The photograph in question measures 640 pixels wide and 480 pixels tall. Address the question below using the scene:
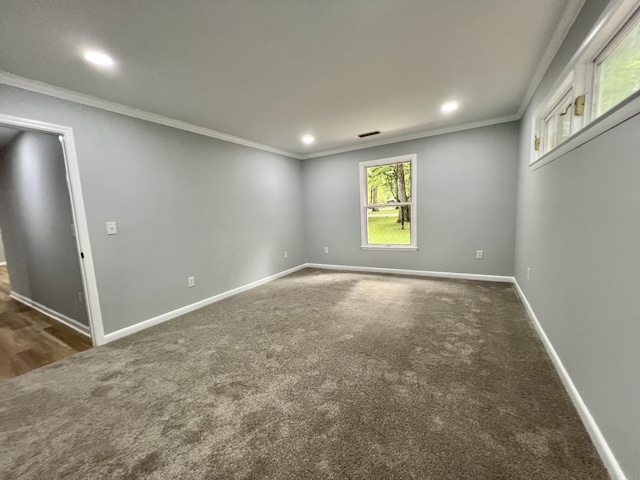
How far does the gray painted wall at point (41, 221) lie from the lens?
2908 millimetres

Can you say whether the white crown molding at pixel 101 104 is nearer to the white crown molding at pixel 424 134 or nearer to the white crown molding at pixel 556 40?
the white crown molding at pixel 424 134

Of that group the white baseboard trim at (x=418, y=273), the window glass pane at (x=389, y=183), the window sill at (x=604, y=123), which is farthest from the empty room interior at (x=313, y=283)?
the window glass pane at (x=389, y=183)

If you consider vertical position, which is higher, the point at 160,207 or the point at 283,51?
the point at 283,51

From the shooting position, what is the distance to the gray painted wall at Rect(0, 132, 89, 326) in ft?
9.54

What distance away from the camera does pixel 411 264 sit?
4789mm

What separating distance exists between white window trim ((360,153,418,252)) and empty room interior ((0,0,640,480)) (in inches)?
6.6

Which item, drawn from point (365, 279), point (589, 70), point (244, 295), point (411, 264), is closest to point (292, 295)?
point (244, 295)

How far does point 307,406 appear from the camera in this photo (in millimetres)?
1663

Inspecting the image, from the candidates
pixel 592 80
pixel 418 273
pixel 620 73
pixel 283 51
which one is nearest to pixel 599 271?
Result: pixel 620 73

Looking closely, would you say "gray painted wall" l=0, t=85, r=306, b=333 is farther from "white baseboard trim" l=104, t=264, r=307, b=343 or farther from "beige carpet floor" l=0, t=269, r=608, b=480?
"beige carpet floor" l=0, t=269, r=608, b=480

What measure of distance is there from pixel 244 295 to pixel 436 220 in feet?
11.3

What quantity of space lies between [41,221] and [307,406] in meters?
4.01

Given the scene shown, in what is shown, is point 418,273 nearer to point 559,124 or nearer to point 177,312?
point 559,124

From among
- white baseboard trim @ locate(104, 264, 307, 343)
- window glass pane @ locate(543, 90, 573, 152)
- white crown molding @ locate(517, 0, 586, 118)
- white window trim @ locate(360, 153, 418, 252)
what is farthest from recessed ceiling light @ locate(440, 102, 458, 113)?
white baseboard trim @ locate(104, 264, 307, 343)
